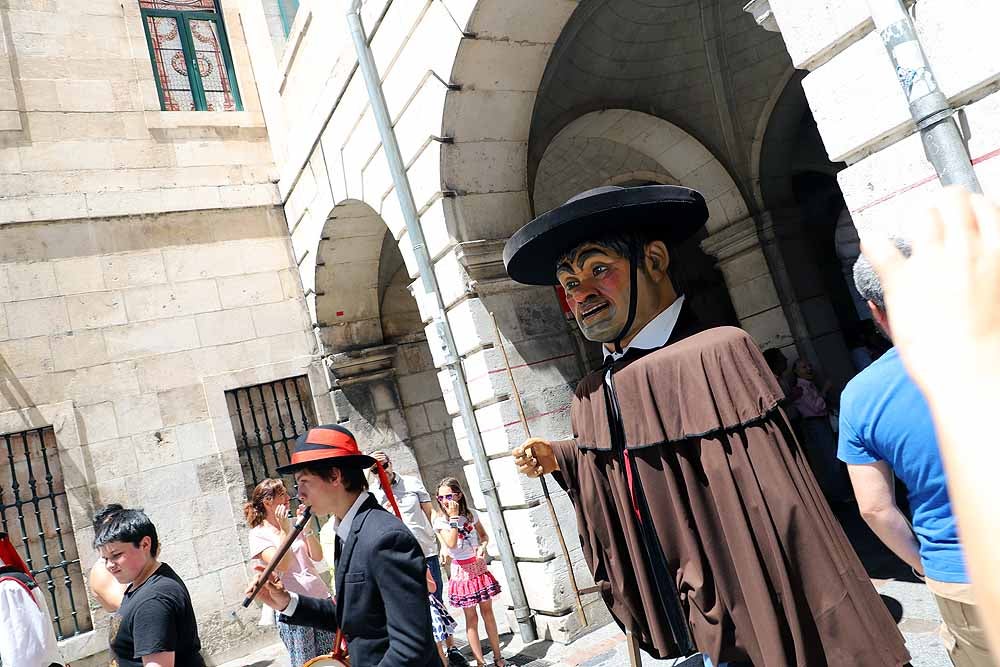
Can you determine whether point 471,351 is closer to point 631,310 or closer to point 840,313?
point 631,310

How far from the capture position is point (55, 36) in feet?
26.0

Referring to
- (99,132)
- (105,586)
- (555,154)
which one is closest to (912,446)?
(105,586)

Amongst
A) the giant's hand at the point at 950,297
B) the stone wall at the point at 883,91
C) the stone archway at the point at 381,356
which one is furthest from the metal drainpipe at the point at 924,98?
the stone archway at the point at 381,356

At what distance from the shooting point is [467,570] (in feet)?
16.9

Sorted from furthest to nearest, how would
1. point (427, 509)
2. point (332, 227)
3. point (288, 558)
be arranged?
1. point (332, 227)
2. point (427, 509)
3. point (288, 558)

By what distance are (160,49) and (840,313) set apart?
10.0 meters

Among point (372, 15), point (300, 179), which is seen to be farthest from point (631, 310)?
point (300, 179)

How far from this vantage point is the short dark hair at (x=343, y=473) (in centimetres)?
248

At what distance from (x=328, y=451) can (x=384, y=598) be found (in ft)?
1.92

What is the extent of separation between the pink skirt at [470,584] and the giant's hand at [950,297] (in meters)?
4.92

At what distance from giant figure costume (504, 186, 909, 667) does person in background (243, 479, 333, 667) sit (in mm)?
1557

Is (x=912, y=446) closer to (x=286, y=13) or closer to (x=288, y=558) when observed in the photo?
(x=288, y=558)

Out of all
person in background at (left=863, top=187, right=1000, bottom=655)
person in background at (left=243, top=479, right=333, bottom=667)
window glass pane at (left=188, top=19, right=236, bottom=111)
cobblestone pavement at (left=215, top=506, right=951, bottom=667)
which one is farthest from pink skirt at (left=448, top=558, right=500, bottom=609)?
window glass pane at (left=188, top=19, right=236, bottom=111)

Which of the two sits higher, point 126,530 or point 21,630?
point 126,530
